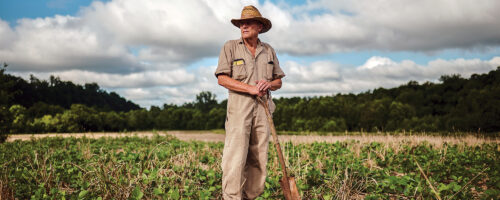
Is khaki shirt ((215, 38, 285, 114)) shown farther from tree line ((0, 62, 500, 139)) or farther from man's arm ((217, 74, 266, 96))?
tree line ((0, 62, 500, 139))

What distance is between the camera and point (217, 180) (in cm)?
471

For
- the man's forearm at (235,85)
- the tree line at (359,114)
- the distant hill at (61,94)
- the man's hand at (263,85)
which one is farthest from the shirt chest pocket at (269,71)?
the distant hill at (61,94)

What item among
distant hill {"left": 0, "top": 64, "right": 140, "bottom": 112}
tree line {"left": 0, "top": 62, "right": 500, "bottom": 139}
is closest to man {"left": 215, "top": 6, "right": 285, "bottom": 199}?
tree line {"left": 0, "top": 62, "right": 500, "bottom": 139}

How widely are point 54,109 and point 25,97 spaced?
31.5 feet

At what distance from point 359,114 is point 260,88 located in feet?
78.9

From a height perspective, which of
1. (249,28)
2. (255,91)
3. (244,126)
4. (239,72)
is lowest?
(244,126)

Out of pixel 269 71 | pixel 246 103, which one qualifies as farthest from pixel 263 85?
pixel 269 71

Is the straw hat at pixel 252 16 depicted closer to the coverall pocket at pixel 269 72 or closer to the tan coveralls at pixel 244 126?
the tan coveralls at pixel 244 126

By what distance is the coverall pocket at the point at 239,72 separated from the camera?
3.15m

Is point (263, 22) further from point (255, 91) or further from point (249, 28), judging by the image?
point (255, 91)

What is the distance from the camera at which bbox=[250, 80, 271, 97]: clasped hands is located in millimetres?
2971

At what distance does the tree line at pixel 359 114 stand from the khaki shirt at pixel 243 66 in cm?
1181

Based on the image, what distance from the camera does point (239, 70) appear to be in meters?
3.16

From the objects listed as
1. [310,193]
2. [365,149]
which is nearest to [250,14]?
[310,193]
